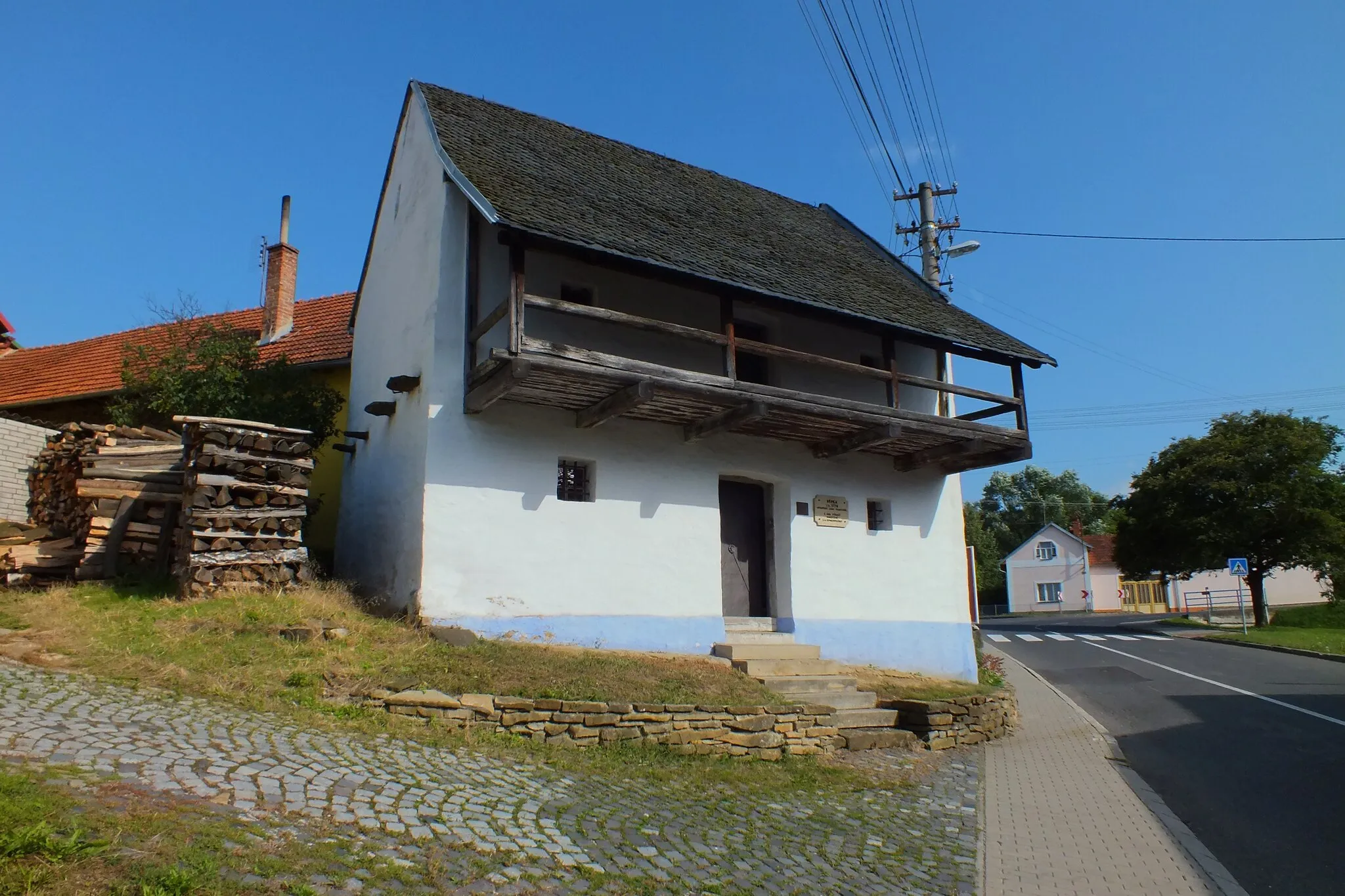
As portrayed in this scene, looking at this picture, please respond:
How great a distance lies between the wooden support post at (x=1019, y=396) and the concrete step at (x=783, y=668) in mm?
5196

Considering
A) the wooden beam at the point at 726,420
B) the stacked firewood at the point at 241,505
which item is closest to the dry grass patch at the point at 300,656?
the stacked firewood at the point at 241,505

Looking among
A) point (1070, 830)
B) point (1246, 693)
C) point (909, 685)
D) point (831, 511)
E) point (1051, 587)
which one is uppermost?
point (831, 511)

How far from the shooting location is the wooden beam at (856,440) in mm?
12461

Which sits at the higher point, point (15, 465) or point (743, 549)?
point (15, 465)

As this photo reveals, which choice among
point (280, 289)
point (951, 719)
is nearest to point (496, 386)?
point (951, 719)

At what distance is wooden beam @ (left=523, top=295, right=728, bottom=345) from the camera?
32.4 ft

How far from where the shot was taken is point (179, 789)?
4.84 metres

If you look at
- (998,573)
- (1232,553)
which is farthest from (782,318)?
(998,573)

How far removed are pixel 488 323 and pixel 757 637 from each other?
229 inches

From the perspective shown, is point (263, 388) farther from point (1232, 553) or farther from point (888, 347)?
point (1232, 553)

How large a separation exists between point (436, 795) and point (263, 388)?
11.3 metres

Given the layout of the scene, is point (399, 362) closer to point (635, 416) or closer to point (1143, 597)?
point (635, 416)

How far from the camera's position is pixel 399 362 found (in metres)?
12.3

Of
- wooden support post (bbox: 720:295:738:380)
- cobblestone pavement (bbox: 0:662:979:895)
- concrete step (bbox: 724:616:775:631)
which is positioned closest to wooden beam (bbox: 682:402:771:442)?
wooden support post (bbox: 720:295:738:380)
